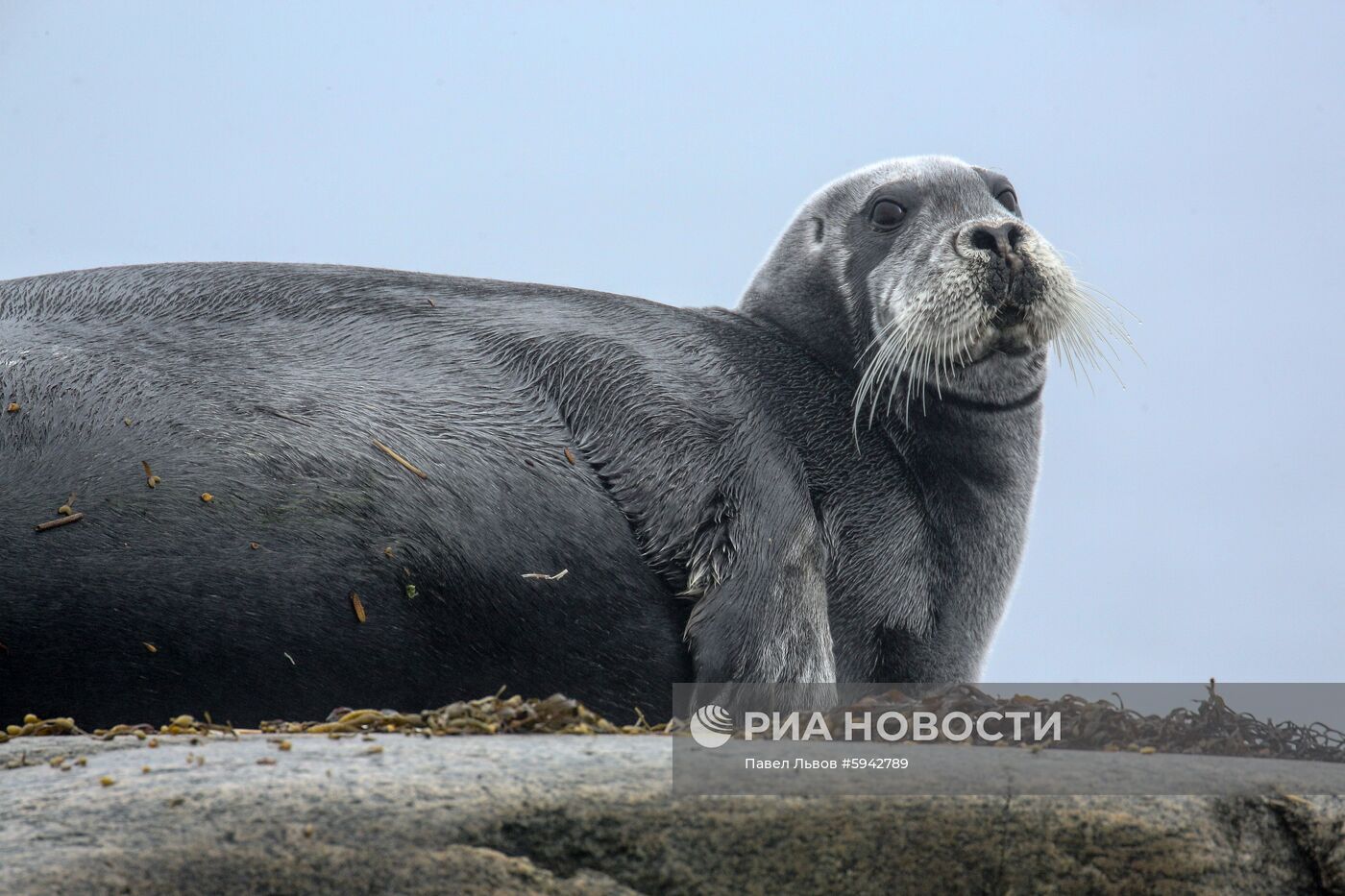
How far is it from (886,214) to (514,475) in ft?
5.99

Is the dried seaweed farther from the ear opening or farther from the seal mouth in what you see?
the ear opening

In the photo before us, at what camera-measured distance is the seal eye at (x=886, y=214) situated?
A: 5.28 meters

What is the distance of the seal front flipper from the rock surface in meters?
1.48

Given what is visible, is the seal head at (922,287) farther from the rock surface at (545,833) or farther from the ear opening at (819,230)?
the rock surface at (545,833)

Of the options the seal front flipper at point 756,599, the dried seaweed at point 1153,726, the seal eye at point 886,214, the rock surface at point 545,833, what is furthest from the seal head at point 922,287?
the rock surface at point 545,833

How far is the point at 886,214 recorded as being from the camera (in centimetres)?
529

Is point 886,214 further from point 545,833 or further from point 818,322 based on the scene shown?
point 545,833

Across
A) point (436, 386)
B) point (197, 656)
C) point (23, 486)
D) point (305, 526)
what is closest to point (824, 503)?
point (436, 386)

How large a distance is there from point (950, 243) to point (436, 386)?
71.7 inches

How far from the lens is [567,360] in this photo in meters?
4.73

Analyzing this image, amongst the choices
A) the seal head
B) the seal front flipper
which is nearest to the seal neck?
the seal head

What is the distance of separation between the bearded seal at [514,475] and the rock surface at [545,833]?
1209 mm

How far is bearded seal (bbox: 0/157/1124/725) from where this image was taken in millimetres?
3973

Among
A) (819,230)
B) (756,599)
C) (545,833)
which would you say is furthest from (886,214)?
(545,833)
